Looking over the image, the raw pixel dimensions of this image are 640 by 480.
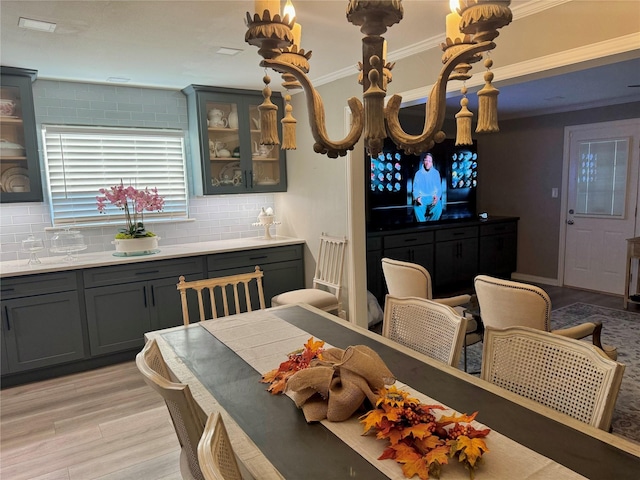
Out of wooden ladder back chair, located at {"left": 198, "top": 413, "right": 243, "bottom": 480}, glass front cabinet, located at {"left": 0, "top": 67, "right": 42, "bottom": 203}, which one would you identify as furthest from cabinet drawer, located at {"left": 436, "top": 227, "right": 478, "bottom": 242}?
wooden ladder back chair, located at {"left": 198, "top": 413, "right": 243, "bottom": 480}

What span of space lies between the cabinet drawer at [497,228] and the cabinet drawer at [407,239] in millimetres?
1067

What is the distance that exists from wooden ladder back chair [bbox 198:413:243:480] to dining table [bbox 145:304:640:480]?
0.16m

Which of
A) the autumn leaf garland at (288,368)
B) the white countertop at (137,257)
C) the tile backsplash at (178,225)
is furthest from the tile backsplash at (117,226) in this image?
the autumn leaf garland at (288,368)

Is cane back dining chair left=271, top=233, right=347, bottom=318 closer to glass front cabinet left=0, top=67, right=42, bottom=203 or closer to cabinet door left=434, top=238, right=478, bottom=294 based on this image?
cabinet door left=434, top=238, right=478, bottom=294

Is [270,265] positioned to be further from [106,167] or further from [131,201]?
[106,167]

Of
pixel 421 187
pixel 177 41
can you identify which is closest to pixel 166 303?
pixel 177 41

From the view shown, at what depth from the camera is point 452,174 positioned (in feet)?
19.8

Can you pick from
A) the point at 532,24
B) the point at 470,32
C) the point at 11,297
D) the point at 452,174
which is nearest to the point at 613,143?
the point at 452,174

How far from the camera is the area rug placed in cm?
266

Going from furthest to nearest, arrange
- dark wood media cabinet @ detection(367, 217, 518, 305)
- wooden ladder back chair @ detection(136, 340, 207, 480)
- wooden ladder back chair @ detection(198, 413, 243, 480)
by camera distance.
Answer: dark wood media cabinet @ detection(367, 217, 518, 305) < wooden ladder back chair @ detection(136, 340, 207, 480) < wooden ladder back chair @ detection(198, 413, 243, 480)

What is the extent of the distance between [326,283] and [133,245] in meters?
1.71

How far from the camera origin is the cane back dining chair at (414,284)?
108 inches

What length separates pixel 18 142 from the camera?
3.45 metres

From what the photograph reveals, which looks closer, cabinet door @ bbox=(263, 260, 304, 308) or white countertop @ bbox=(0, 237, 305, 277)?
white countertop @ bbox=(0, 237, 305, 277)
